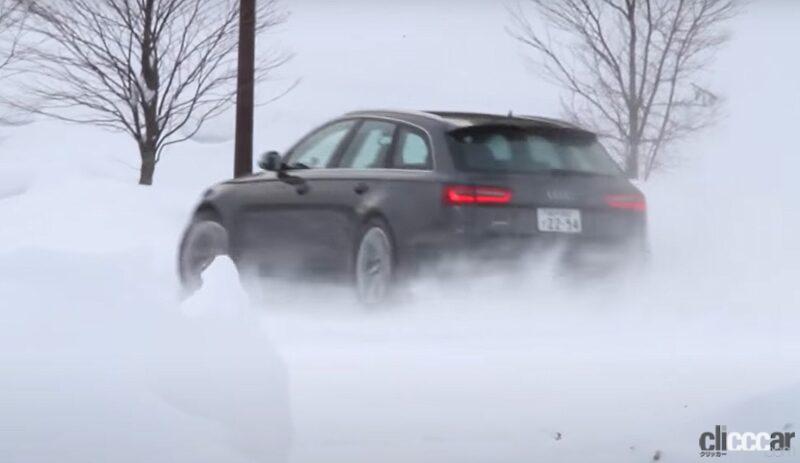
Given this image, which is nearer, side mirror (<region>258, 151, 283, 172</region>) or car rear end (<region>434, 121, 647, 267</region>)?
car rear end (<region>434, 121, 647, 267</region>)

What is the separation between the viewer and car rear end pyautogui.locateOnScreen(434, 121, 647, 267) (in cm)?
616

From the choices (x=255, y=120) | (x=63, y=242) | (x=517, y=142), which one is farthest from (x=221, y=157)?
(x=517, y=142)

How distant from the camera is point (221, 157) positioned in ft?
21.0

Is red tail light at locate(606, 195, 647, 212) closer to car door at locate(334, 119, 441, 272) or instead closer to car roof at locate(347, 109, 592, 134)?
car roof at locate(347, 109, 592, 134)

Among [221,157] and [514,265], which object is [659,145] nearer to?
[514,265]

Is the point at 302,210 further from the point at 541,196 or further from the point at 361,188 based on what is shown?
the point at 541,196

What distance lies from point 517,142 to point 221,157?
105cm

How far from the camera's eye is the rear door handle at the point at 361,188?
6.41 metres

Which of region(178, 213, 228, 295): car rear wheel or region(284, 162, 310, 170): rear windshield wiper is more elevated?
region(284, 162, 310, 170): rear windshield wiper

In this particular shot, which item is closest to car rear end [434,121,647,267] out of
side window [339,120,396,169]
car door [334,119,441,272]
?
car door [334,119,441,272]

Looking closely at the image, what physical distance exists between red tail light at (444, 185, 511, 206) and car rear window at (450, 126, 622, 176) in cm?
9

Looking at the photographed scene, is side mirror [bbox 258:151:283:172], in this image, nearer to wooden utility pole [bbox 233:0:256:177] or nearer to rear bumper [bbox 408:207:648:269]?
wooden utility pole [bbox 233:0:256:177]

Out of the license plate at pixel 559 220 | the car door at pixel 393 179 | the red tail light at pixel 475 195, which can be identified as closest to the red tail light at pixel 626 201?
the license plate at pixel 559 220

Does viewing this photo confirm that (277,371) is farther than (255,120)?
No
